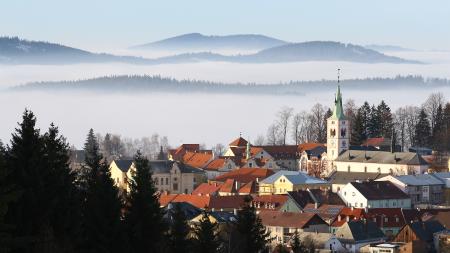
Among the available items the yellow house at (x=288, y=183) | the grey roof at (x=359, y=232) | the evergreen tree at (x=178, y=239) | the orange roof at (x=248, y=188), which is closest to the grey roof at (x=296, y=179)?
the yellow house at (x=288, y=183)

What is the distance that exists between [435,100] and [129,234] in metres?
131

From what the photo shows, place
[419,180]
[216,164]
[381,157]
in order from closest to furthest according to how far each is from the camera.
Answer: [419,180]
[381,157]
[216,164]

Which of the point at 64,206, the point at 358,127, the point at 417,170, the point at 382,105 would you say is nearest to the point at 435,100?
the point at 382,105

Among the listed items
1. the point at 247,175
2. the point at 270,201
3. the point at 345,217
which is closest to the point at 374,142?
the point at 247,175

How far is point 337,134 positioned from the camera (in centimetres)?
11856

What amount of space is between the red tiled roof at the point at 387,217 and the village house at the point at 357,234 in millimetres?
3022

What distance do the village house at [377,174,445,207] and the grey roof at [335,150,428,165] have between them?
32.5 feet

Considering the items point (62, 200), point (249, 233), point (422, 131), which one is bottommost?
point (422, 131)

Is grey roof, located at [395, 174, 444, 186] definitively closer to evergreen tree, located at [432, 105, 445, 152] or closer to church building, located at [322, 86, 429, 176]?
church building, located at [322, 86, 429, 176]

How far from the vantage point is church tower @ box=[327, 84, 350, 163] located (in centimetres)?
11781

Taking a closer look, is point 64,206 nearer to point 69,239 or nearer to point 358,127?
point 69,239

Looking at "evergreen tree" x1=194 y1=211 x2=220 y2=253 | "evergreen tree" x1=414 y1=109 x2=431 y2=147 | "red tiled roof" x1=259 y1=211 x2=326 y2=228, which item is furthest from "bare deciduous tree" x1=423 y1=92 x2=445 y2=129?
"evergreen tree" x1=194 y1=211 x2=220 y2=253

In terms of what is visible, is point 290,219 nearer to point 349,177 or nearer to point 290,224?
point 290,224

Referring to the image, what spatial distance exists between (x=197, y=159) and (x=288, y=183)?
2940cm
